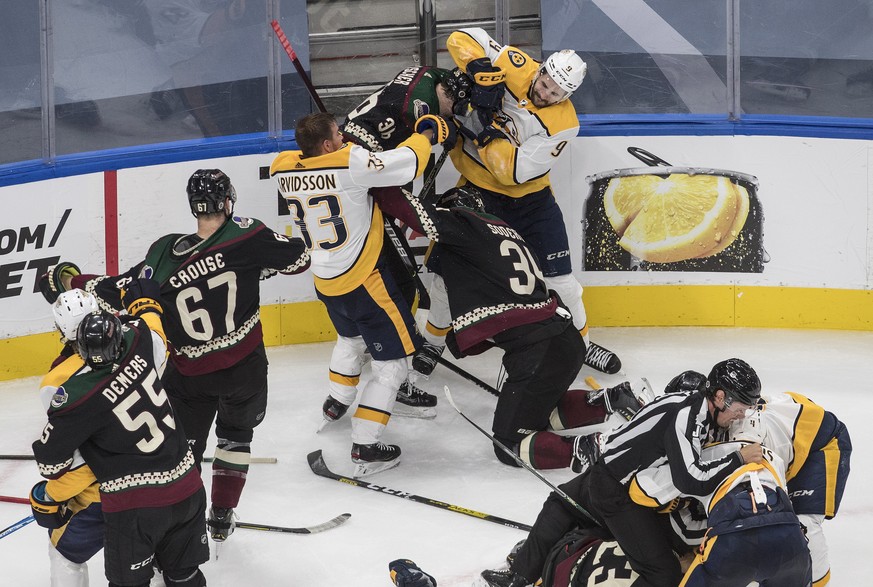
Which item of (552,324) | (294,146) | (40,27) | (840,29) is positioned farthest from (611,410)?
(40,27)

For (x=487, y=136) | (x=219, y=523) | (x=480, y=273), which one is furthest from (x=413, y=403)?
(x=219, y=523)

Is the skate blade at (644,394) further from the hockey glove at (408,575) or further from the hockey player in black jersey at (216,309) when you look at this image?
the hockey player in black jersey at (216,309)

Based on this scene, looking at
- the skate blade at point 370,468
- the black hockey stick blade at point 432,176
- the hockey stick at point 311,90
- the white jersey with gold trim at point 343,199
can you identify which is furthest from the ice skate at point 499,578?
the black hockey stick blade at point 432,176

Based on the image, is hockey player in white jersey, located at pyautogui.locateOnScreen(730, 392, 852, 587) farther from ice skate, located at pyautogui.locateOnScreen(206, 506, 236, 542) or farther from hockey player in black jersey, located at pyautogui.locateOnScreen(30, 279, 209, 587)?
ice skate, located at pyautogui.locateOnScreen(206, 506, 236, 542)

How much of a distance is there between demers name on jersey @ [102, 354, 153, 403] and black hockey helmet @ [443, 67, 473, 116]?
2293 millimetres

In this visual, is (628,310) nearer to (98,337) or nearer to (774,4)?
(774,4)

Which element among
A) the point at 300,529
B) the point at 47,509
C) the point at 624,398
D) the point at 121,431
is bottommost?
the point at 300,529

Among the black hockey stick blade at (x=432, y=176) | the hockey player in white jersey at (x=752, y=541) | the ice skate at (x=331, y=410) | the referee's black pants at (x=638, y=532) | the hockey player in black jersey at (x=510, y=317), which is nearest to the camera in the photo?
the hockey player in white jersey at (x=752, y=541)

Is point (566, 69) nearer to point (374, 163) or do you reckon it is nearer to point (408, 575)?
point (374, 163)

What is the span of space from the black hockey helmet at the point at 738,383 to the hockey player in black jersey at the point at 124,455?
1.50m

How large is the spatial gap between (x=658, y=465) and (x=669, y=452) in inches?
4.5

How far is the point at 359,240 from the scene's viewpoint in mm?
4711

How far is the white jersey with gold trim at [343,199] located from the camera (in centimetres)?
455

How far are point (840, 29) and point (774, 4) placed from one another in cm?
35
